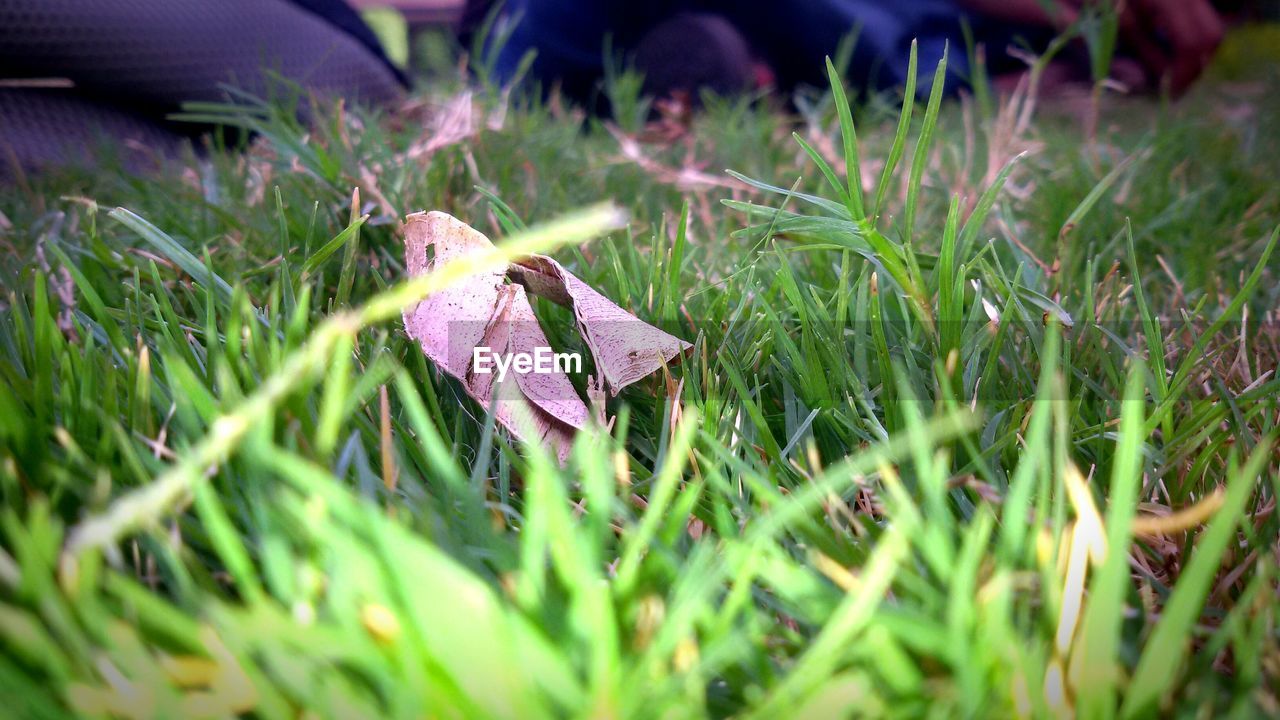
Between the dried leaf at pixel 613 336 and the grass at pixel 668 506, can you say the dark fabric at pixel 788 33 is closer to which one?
the grass at pixel 668 506

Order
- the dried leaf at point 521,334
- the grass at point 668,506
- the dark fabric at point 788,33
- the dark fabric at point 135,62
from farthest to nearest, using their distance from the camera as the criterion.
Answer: the dark fabric at point 788,33
the dark fabric at point 135,62
the dried leaf at point 521,334
the grass at point 668,506

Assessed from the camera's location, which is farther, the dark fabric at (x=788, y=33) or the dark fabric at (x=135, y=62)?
the dark fabric at (x=788, y=33)

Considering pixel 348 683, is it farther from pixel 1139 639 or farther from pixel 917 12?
pixel 917 12

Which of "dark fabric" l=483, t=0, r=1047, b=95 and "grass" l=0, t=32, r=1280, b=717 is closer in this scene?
"grass" l=0, t=32, r=1280, b=717

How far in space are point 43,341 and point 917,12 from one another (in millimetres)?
2401

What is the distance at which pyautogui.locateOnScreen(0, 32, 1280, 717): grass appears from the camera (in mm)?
341

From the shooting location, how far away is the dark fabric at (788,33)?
93.7 inches

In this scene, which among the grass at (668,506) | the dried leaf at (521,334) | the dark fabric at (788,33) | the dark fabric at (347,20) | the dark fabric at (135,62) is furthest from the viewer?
the dark fabric at (788,33)

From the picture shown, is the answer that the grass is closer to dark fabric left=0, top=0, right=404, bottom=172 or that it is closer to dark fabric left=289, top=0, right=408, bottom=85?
dark fabric left=0, top=0, right=404, bottom=172

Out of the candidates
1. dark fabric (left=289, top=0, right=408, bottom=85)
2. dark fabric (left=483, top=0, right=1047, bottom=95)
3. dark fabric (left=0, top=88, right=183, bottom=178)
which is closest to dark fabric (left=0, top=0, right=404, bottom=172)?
dark fabric (left=0, top=88, right=183, bottom=178)

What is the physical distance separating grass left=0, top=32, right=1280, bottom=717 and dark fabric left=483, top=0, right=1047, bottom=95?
1634 millimetres

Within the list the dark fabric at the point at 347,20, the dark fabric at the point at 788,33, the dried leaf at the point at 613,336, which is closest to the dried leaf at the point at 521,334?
the dried leaf at the point at 613,336

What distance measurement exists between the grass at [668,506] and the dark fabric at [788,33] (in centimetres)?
163

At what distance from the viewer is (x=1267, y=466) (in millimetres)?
555
